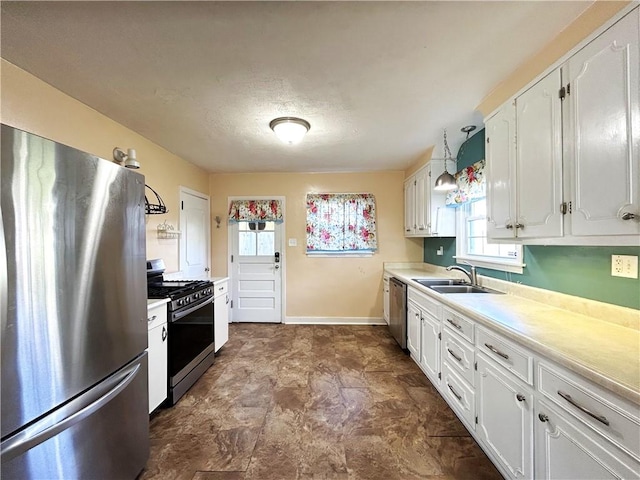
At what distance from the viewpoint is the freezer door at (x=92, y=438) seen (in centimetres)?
93

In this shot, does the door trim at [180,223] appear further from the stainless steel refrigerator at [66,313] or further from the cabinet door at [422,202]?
the cabinet door at [422,202]

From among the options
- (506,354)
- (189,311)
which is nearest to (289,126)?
(189,311)

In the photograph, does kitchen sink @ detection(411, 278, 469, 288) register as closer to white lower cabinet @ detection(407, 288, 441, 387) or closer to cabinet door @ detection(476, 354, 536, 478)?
white lower cabinet @ detection(407, 288, 441, 387)

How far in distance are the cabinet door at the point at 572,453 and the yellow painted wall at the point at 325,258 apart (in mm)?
3052

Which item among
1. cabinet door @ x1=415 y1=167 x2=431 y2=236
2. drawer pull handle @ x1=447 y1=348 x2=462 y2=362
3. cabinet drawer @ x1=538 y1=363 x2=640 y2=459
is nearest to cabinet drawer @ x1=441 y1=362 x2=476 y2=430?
drawer pull handle @ x1=447 y1=348 x2=462 y2=362

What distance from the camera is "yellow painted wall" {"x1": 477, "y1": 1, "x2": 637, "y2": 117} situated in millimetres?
1187

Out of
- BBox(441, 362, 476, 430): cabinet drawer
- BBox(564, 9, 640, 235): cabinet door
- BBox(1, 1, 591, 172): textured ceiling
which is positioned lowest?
BBox(441, 362, 476, 430): cabinet drawer

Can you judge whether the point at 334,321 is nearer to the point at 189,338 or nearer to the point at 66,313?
the point at 189,338

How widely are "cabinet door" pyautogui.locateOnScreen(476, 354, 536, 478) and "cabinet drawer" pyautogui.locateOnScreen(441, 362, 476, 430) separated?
8cm

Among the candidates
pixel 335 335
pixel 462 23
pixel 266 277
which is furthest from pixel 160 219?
pixel 462 23

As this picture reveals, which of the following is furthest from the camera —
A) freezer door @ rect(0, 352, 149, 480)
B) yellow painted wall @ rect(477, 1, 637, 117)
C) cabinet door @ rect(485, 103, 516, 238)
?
cabinet door @ rect(485, 103, 516, 238)

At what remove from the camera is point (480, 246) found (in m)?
2.82

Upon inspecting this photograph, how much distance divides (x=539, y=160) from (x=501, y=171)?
0.33 meters

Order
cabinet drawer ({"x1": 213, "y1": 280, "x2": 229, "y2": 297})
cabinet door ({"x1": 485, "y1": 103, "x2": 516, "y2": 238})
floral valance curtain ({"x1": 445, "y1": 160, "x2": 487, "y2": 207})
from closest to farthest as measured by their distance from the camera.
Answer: cabinet door ({"x1": 485, "y1": 103, "x2": 516, "y2": 238}) < floral valance curtain ({"x1": 445, "y1": 160, "x2": 487, "y2": 207}) < cabinet drawer ({"x1": 213, "y1": 280, "x2": 229, "y2": 297})
